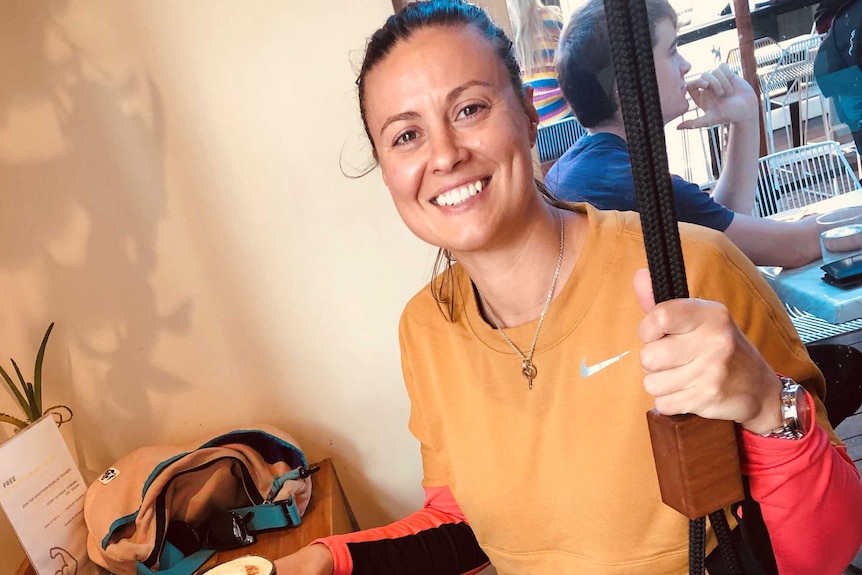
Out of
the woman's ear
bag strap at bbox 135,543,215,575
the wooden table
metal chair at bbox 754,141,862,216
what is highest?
the woman's ear

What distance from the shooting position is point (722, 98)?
1.45 metres

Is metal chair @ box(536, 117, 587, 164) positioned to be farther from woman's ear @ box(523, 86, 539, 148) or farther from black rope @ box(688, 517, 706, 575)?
black rope @ box(688, 517, 706, 575)

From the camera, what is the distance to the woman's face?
2.67ft

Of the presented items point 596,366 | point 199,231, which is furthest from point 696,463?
point 199,231

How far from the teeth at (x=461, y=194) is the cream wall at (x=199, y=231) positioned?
1.92 ft

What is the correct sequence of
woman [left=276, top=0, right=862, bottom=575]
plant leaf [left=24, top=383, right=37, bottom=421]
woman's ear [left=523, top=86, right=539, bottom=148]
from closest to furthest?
woman [left=276, top=0, right=862, bottom=575] → woman's ear [left=523, top=86, right=539, bottom=148] → plant leaf [left=24, top=383, right=37, bottom=421]

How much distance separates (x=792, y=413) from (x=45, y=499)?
3.80 ft

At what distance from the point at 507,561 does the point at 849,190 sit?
1238 millimetres

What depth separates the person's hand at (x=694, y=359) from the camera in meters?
0.44

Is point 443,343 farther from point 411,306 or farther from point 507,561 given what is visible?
point 507,561

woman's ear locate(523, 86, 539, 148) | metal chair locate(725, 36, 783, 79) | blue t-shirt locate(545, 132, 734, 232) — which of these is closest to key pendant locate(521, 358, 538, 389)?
woman's ear locate(523, 86, 539, 148)

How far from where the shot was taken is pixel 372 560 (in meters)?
0.98

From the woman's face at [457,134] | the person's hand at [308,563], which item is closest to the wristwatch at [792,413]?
the woman's face at [457,134]

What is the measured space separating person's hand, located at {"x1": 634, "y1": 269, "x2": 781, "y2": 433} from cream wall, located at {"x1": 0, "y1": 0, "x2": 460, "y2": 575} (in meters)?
1.00
